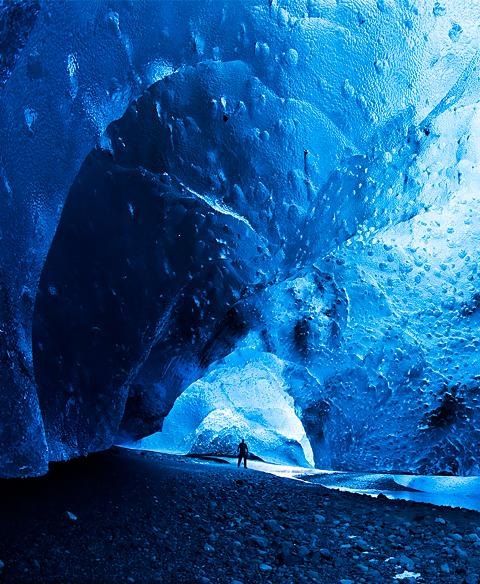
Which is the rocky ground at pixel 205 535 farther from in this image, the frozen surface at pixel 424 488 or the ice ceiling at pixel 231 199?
the frozen surface at pixel 424 488

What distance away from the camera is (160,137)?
3.60m

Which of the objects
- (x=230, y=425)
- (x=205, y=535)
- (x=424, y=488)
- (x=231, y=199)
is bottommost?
(x=205, y=535)

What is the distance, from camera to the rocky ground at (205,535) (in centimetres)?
208

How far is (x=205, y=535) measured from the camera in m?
2.62

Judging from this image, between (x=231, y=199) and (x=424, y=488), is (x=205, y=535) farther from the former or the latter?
(x=424, y=488)

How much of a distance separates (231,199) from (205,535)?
2.33m

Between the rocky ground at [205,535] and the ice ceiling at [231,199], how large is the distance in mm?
392

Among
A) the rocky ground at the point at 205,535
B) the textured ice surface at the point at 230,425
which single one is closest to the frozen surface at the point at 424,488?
the rocky ground at the point at 205,535

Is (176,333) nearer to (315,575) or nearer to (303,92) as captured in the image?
(303,92)

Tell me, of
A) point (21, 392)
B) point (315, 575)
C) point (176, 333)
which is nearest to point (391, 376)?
point (176, 333)

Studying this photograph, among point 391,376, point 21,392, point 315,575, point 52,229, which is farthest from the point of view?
point 391,376

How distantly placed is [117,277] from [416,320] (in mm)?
2683

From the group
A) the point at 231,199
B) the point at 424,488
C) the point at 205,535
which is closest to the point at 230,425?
the point at 424,488

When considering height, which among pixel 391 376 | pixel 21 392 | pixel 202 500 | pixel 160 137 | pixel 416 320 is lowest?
pixel 202 500
